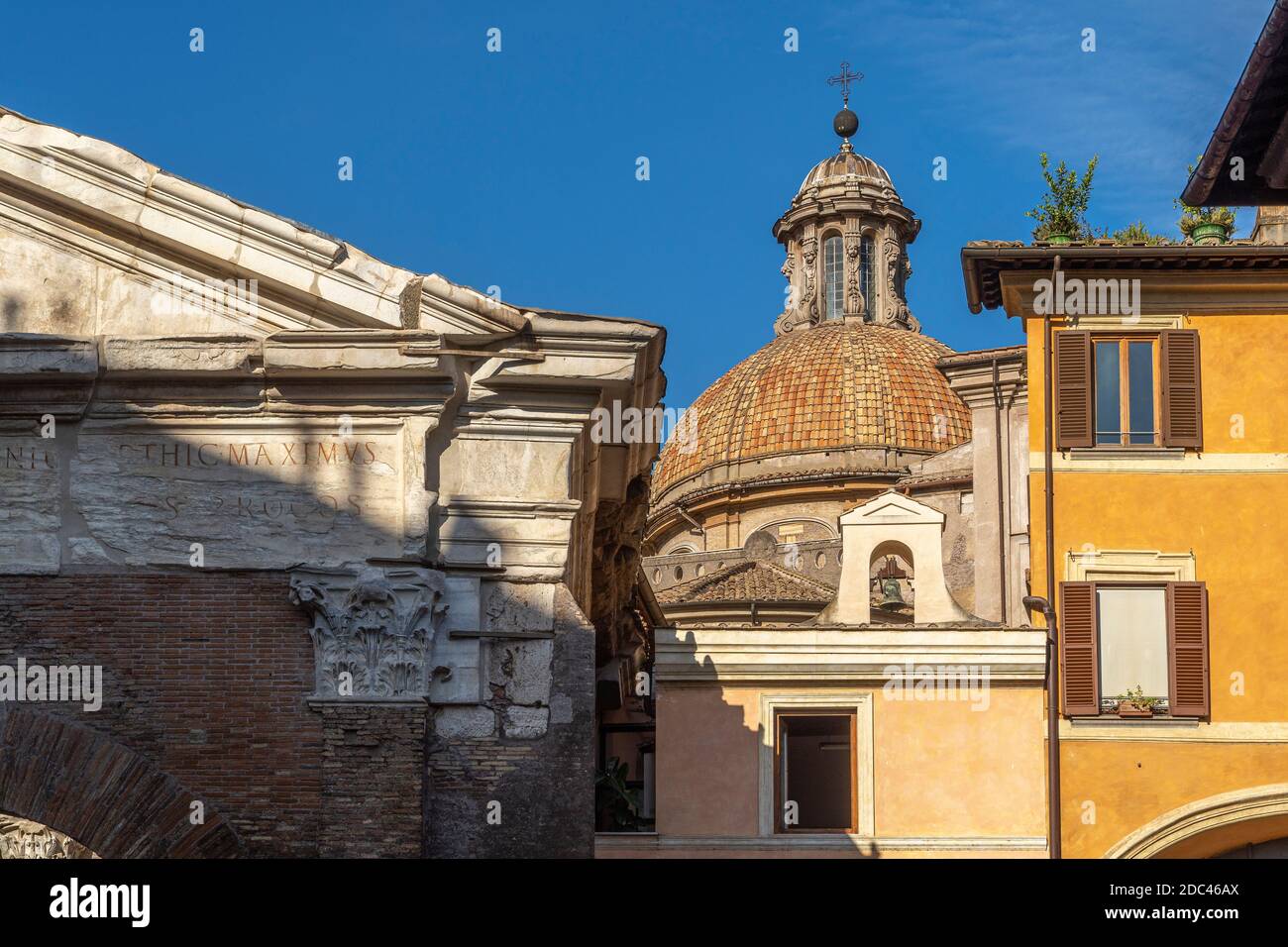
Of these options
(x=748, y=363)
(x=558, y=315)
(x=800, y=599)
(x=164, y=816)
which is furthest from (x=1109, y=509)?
(x=748, y=363)

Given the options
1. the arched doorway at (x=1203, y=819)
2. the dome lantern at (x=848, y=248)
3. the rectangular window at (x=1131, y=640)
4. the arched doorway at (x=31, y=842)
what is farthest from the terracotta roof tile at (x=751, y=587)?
the dome lantern at (x=848, y=248)

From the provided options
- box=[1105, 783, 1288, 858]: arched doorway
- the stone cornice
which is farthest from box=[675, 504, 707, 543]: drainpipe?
box=[1105, 783, 1288, 858]: arched doorway

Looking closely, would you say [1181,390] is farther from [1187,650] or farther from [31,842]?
[31,842]

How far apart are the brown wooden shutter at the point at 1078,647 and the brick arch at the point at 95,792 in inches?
481

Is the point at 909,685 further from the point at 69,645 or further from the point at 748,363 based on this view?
the point at 748,363

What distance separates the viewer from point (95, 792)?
41.6ft

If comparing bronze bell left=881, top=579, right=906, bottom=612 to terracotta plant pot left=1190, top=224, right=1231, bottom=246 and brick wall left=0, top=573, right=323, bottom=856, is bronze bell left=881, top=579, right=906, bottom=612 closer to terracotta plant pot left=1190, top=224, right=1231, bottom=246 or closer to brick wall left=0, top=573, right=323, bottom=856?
terracotta plant pot left=1190, top=224, right=1231, bottom=246

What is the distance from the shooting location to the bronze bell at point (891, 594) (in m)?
40.2

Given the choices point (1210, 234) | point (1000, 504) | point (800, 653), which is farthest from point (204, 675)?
point (1000, 504)

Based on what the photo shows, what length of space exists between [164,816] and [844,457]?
143ft

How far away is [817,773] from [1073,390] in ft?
16.8

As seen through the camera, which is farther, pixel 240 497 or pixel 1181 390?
pixel 1181 390

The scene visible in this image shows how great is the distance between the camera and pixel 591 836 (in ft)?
42.2

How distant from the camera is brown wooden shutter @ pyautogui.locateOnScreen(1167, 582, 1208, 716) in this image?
22.5 m
